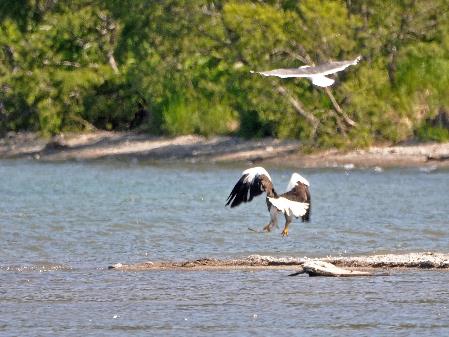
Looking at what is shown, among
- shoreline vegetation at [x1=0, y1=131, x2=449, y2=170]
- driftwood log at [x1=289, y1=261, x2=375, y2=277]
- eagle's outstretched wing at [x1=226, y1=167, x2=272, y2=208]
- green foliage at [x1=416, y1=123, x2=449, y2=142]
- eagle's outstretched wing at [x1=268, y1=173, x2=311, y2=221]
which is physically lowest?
shoreline vegetation at [x1=0, y1=131, x2=449, y2=170]

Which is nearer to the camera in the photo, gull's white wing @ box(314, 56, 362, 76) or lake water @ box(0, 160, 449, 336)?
lake water @ box(0, 160, 449, 336)

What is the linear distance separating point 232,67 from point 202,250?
12.8m

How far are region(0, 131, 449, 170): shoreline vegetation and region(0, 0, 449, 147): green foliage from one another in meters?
0.26

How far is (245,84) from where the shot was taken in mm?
27344

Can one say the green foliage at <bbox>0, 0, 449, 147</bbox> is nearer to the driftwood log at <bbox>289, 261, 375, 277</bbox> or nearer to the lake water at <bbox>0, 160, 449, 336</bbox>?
the lake water at <bbox>0, 160, 449, 336</bbox>

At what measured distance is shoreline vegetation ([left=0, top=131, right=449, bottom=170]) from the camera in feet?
85.0

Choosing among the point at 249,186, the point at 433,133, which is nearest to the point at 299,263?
the point at 249,186

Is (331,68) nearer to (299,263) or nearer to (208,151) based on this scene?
(299,263)

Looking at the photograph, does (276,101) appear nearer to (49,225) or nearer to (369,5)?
(369,5)

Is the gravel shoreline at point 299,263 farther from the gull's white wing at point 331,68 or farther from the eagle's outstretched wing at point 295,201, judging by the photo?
the gull's white wing at point 331,68

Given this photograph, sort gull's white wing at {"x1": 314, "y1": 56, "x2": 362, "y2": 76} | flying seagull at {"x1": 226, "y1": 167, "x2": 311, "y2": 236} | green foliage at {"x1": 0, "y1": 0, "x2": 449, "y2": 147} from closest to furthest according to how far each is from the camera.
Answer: flying seagull at {"x1": 226, "y1": 167, "x2": 311, "y2": 236}, gull's white wing at {"x1": 314, "y1": 56, "x2": 362, "y2": 76}, green foliage at {"x1": 0, "y1": 0, "x2": 449, "y2": 147}

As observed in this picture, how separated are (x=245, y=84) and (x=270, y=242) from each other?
11750 mm

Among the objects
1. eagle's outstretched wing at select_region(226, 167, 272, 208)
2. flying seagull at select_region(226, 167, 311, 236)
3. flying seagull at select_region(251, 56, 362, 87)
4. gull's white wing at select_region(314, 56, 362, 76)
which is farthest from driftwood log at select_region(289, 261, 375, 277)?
gull's white wing at select_region(314, 56, 362, 76)

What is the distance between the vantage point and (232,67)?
27844 millimetres
